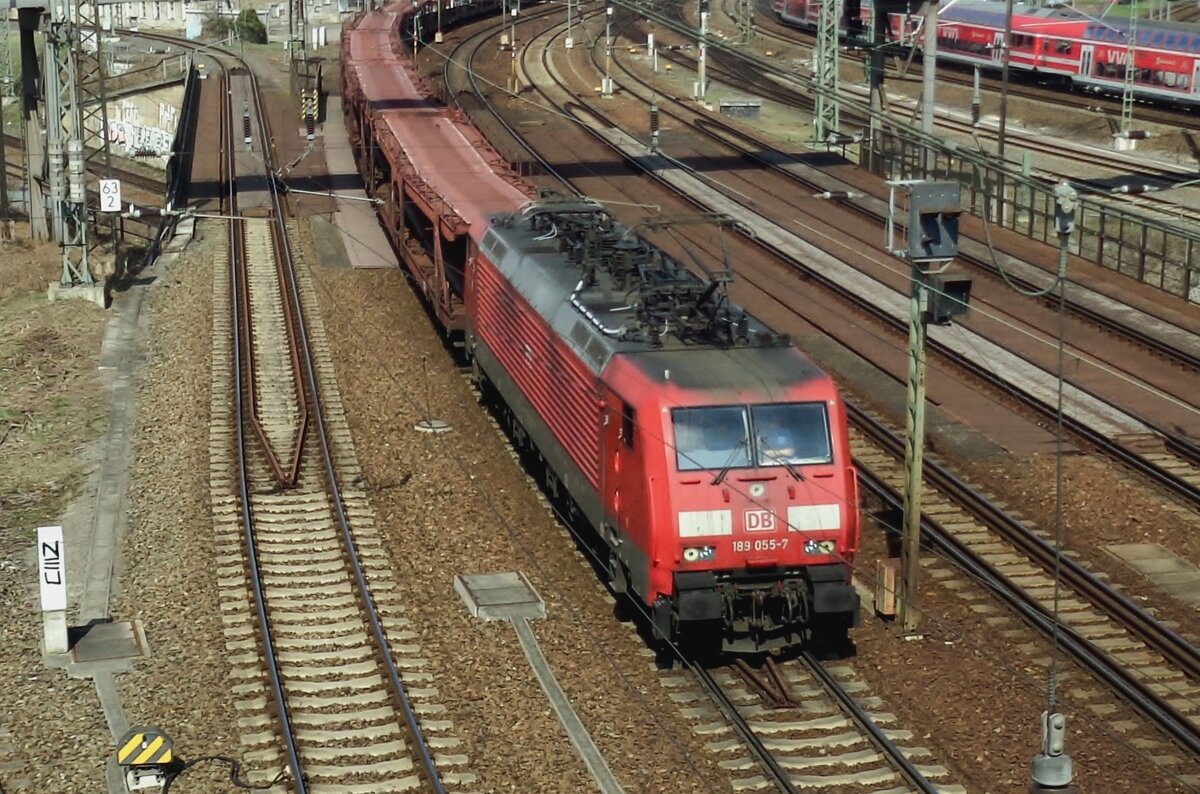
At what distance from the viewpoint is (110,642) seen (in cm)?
1789

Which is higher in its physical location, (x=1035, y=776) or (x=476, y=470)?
(x=1035, y=776)

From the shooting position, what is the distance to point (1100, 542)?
2114 centimetres

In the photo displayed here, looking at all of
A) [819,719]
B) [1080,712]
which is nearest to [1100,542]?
[1080,712]

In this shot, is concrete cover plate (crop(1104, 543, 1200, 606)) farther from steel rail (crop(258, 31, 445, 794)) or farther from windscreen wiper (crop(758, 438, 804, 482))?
steel rail (crop(258, 31, 445, 794))

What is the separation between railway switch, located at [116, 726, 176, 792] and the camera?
47.0ft

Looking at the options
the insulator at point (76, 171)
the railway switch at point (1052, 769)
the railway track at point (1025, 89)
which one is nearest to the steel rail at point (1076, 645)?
the railway switch at point (1052, 769)

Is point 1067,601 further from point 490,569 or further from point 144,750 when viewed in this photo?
point 144,750

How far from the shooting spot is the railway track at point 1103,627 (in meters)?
16.3

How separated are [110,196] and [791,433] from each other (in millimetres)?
24797

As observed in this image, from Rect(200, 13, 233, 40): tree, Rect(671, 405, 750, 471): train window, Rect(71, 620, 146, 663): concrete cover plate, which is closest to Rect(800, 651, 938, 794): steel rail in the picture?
Rect(671, 405, 750, 471): train window

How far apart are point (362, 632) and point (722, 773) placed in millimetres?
4979

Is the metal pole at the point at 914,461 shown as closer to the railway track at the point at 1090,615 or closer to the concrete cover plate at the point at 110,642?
the railway track at the point at 1090,615

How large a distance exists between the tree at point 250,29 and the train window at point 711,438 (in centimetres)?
8358

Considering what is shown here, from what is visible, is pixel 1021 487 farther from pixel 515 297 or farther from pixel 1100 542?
pixel 515 297
